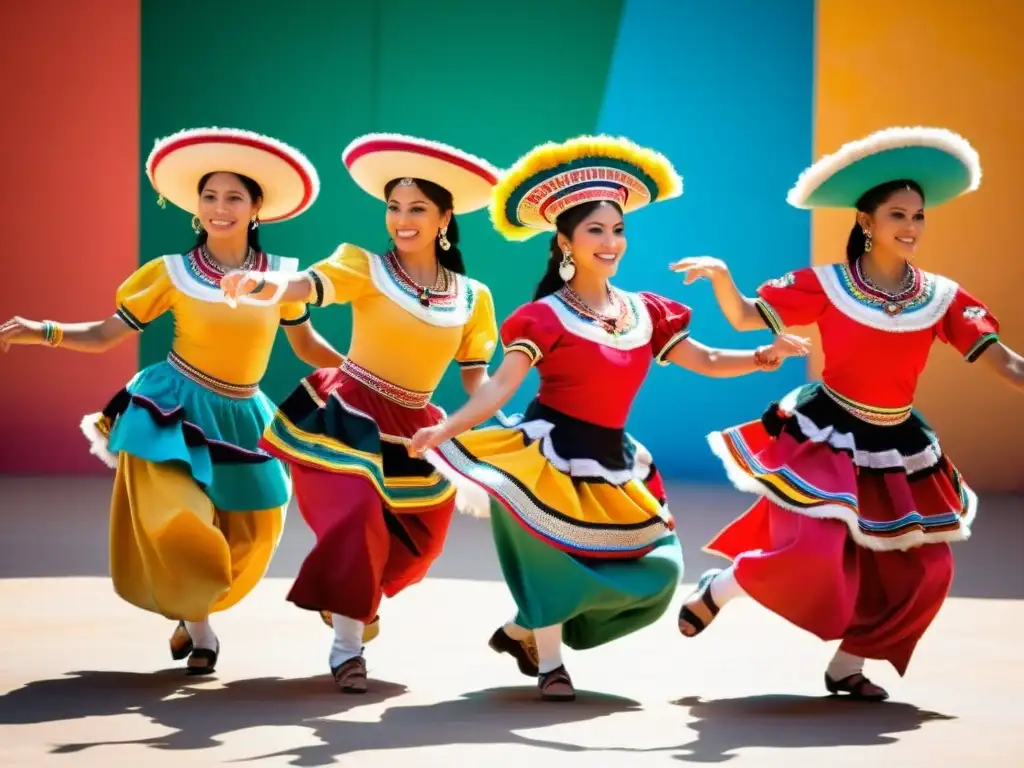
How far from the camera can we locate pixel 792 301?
15.3ft

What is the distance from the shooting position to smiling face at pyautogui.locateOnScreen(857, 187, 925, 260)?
4.65 m

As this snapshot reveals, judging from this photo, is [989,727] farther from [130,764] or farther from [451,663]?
[130,764]

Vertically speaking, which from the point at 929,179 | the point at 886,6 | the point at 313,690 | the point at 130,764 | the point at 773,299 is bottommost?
the point at 130,764

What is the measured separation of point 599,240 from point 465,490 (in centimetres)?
75

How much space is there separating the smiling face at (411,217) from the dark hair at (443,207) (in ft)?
0.06

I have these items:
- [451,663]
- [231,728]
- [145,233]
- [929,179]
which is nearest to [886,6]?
[145,233]

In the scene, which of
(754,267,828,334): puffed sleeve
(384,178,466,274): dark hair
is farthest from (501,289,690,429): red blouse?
(384,178,466,274): dark hair

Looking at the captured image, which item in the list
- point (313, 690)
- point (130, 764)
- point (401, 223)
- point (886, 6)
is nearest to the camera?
point (130, 764)

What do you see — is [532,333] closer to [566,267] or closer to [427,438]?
[566,267]

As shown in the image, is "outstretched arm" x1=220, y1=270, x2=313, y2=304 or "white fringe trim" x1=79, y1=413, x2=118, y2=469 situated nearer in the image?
"outstretched arm" x1=220, y1=270, x2=313, y2=304

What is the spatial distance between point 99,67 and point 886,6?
14.4ft

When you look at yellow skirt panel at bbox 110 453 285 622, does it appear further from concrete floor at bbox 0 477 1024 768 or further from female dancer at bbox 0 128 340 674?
concrete floor at bbox 0 477 1024 768

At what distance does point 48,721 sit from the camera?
412 cm

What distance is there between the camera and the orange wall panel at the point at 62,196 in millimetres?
9875
